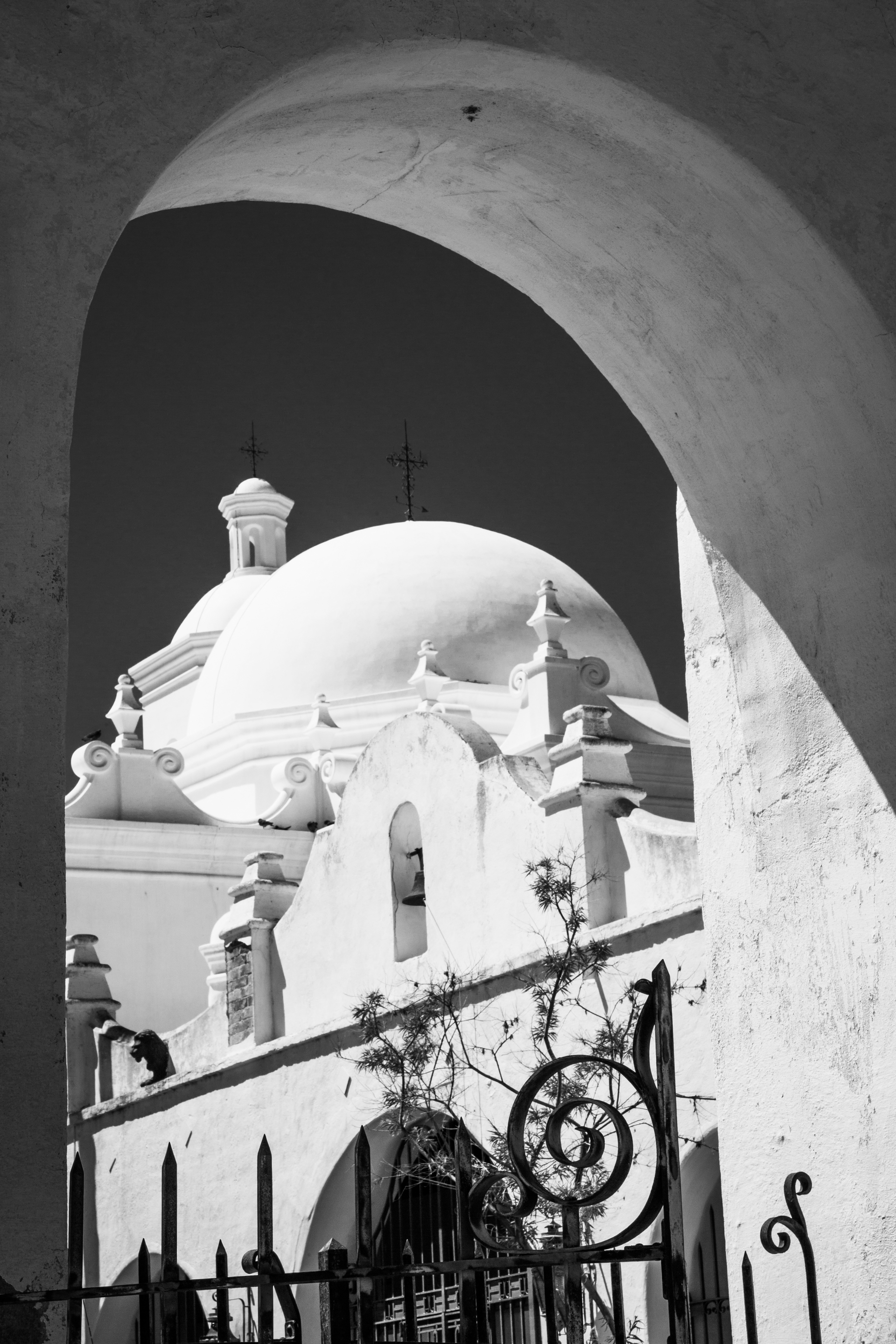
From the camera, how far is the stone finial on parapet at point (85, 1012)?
16.2 meters

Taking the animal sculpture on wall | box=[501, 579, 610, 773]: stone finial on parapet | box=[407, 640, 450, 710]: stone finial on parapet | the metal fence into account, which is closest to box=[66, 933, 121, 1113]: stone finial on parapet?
the animal sculpture on wall

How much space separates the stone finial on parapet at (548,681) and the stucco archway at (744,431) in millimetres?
11934

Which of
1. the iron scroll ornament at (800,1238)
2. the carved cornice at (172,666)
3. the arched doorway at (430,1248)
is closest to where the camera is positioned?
the iron scroll ornament at (800,1238)

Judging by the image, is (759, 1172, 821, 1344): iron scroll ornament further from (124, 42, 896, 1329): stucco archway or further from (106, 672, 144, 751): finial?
(106, 672, 144, 751): finial

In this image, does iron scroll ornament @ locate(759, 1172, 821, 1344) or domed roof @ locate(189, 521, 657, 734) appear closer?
iron scroll ornament @ locate(759, 1172, 821, 1344)

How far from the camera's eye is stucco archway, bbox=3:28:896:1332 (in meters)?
3.47

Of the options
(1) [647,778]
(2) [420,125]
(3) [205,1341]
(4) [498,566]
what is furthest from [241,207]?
(3) [205,1341]

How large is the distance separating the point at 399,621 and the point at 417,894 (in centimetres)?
846

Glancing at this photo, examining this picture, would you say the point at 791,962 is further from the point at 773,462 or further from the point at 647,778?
the point at 647,778

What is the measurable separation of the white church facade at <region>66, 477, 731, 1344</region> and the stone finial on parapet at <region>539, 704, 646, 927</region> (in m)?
0.02

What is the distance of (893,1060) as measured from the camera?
342 cm

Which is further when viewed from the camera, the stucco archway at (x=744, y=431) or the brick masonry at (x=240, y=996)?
the brick masonry at (x=240, y=996)

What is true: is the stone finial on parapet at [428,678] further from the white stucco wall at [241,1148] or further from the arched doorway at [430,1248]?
the arched doorway at [430,1248]

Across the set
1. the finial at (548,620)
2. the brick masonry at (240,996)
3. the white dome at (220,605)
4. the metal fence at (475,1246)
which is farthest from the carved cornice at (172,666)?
the metal fence at (475,1246)
